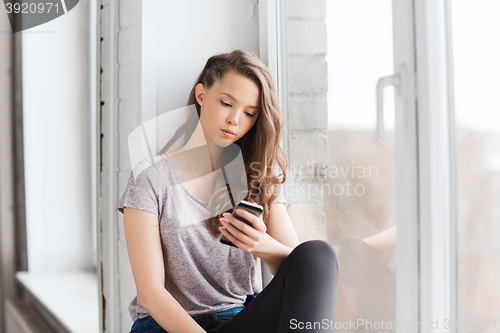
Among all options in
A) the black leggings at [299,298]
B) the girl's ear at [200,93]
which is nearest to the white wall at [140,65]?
the girl's ear at [200,93]

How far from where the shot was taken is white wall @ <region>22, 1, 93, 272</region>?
4.95 feet

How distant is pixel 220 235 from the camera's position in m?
0.86

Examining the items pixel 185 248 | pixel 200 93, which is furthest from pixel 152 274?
pixel 200 93

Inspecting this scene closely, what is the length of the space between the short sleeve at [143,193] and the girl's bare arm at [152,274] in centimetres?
1

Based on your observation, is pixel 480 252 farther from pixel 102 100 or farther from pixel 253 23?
pixel 102 100

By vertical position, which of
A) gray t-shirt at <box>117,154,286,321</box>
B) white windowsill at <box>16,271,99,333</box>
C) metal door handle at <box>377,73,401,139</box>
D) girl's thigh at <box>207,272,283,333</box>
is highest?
metal door handle at <box>377,73,401,139</box>

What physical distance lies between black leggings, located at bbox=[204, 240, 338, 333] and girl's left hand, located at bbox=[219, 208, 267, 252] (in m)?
0.08

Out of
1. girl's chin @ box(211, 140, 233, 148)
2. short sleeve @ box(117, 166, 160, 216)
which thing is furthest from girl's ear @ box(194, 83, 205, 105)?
short sleeve @ box(117, 166, 160, 216)

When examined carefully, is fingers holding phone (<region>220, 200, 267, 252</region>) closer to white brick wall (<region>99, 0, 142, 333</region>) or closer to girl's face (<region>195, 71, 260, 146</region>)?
girl's face (<region>195, 71, 260, 146</region>)

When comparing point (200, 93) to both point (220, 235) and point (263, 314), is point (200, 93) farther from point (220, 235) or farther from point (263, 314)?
point (263, 314)

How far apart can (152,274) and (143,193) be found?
0.56ft

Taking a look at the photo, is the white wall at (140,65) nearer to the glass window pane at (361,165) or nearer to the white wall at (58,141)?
the glass window pane at (361,165)

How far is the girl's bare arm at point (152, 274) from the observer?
73 cm

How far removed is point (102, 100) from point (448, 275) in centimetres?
104
